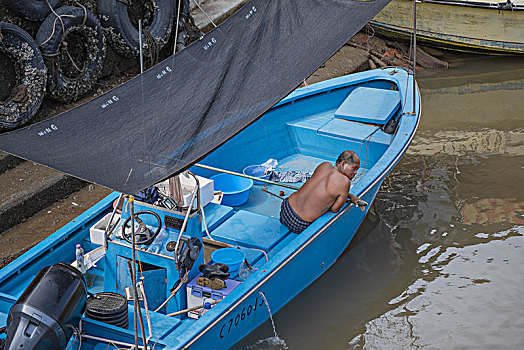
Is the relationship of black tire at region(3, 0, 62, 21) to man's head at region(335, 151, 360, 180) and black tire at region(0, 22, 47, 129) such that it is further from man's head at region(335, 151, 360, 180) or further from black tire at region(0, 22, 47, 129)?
man's head at region(335, 151, 360, 180)

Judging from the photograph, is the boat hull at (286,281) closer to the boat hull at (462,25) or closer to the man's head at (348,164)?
the man's head at (348,164)

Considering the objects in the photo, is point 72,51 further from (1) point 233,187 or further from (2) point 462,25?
(2) point 462,25

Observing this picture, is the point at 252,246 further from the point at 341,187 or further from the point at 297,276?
the point at 341,187

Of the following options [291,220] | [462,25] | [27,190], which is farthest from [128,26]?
[462,25]

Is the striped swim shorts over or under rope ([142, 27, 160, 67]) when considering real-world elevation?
under

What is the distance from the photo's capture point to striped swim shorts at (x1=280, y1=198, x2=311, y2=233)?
5.86m

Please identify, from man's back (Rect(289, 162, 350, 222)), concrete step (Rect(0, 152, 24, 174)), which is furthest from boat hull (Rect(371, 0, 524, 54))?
concrete step (Rect(0, 152, 24, 174))

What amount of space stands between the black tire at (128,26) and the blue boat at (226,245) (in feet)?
9.72

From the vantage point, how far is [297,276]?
5.76 meters

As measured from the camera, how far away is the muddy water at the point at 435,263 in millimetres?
5699

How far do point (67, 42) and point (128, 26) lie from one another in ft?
3.30

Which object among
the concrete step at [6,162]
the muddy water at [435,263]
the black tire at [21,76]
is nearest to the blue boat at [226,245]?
the muddy water at [435,263]

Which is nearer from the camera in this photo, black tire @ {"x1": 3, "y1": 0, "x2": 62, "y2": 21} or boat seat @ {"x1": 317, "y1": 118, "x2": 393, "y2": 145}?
boat seat @ {"x1": 317, "y1": 118, "x2": 393, "y2": 145}

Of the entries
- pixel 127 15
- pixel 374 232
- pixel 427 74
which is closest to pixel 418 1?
pixel 427 74
